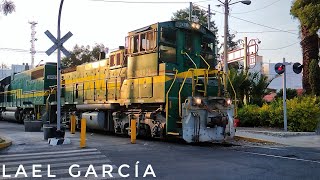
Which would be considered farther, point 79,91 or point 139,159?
point 79,91

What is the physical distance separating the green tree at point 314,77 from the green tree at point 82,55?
1069 inches

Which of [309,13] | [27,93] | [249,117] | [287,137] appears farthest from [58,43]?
[309,13]

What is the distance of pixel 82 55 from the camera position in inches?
1767

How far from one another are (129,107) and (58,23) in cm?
437

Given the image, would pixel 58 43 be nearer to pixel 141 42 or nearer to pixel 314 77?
pixel 141 42

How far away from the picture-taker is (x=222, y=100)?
1309 cm

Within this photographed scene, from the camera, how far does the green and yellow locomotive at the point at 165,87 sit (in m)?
12.7

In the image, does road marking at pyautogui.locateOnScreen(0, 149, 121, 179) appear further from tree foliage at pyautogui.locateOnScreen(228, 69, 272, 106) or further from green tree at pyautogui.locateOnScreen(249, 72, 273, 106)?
green tree at pyautogui.locateOnScreen(249, 72, 273, 106)

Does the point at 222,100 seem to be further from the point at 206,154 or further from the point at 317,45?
the point at 317,45

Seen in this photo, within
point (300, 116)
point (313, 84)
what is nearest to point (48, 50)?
point (300, 116)

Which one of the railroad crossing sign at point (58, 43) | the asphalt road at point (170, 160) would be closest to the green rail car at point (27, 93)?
the railroad crossing sign at point (58, 43)

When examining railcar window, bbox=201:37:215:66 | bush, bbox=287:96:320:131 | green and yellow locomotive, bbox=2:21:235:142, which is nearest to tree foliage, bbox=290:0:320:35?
bush, bbox=287:96:320:131

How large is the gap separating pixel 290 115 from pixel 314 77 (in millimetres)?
5999

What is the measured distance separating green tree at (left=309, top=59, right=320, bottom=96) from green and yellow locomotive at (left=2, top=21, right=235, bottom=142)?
403 inches
